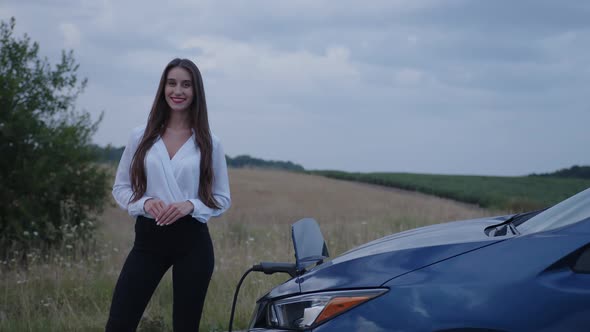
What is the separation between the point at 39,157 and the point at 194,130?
771 centimetres

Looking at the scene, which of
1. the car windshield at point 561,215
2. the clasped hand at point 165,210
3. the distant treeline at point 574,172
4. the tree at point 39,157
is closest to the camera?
the car windshield at point 561,215

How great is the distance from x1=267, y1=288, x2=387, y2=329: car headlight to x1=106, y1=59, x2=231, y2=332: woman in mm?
699

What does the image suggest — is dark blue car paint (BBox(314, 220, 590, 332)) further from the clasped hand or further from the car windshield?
the clasped hand

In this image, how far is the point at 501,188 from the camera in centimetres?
2275

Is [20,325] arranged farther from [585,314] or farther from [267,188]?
[267,188]

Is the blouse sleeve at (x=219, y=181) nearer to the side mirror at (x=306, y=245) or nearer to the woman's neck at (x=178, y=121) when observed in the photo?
the woman's neck at (x=178, y=121)

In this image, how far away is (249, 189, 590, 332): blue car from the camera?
2203 mm

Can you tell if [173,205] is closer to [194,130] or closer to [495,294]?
[194,130]

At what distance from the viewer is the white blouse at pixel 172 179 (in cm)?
330

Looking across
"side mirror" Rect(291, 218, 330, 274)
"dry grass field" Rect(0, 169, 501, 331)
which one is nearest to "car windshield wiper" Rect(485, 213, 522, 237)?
"side mirror" Rect(291, 218, 330, 274)

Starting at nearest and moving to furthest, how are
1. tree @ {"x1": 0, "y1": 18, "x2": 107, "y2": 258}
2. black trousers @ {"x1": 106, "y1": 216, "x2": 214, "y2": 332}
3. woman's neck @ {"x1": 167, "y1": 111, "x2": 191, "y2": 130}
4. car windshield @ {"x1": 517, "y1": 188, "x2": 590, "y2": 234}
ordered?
car windshield @ {"x1": 517, "y1": 188, "x2": 590, "y2": 234}
black trousers @ {"x1": 106, "y1": 216, "x2": 214, "y2": 332}
woman's neck @ {"x1": 167, "y1": 111, "x2": 191, "y2": 130}
tree @ {"x1": 0, "y1": 18, "x2": 107, "y2": 258}

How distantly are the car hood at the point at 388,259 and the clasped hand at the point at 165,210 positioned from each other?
0.64 meters

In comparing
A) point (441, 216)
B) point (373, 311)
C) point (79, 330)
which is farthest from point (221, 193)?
point (441, 216)

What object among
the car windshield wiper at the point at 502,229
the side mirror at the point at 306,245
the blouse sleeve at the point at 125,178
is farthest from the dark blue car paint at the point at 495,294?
the blouse sleeve at the point at 125,178
